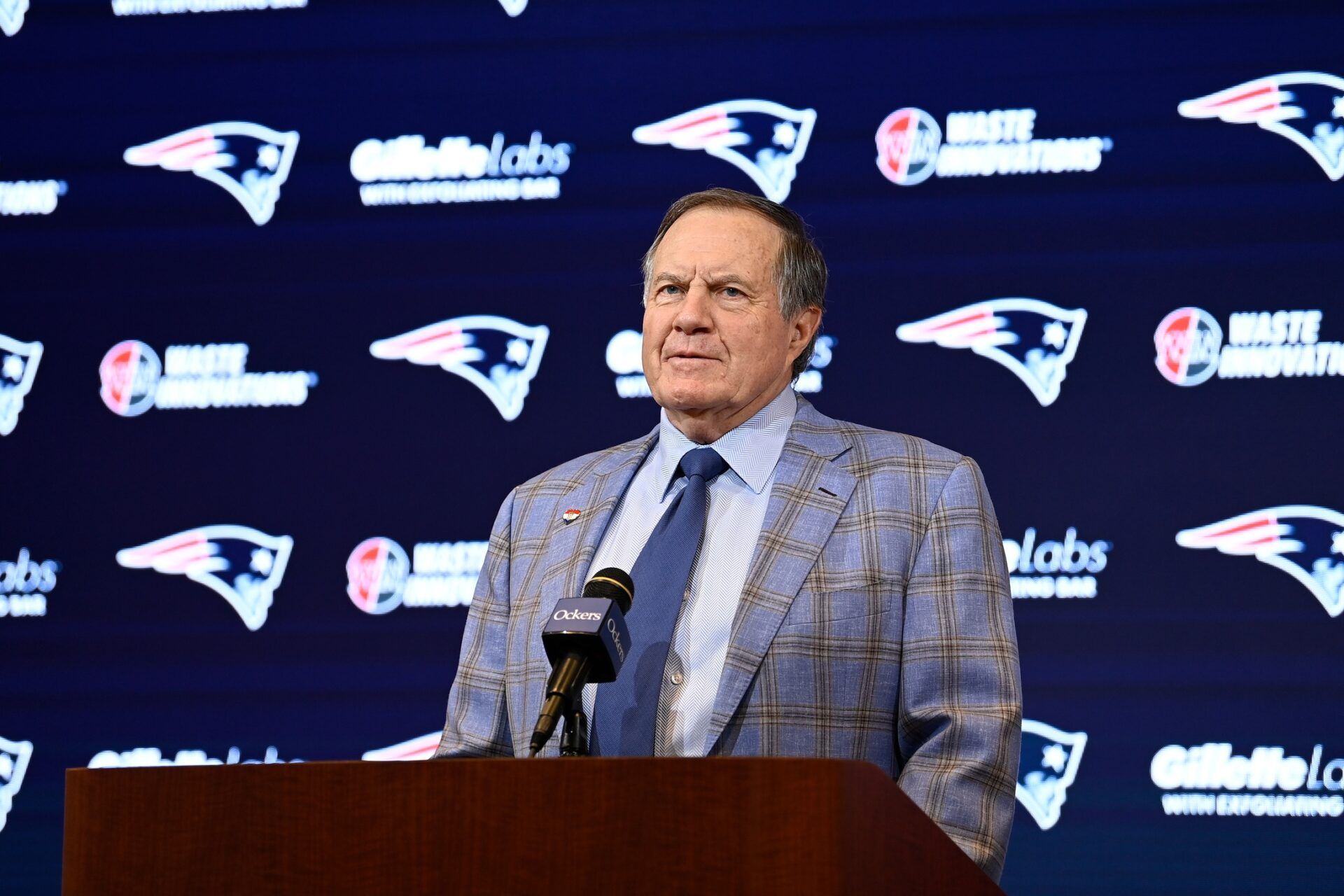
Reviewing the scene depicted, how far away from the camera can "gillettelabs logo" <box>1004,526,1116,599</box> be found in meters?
3.65

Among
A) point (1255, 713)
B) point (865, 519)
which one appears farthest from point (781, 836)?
point (1255, 713)

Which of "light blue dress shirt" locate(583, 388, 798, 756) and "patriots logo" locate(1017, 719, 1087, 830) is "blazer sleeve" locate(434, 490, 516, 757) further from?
"patriots logo" locate(1017, 719, 1087, 830)

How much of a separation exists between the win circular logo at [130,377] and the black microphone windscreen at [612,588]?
2.64 meters

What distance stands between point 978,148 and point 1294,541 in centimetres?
120

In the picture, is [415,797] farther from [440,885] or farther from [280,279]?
[280,279]

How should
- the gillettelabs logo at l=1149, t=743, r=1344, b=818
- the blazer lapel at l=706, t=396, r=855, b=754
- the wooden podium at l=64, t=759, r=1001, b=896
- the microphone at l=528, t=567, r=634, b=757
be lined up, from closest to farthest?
the wooden podium at l=64, t=759, r=1001, b=896
the microphone at l=528, t=567, r=634, b=757
the blazer lapel at l=706, t=396, r=855, b=754
the gillettelabs logo at l=1149, t=743, r=1344, b=818

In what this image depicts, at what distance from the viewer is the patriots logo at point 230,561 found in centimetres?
406

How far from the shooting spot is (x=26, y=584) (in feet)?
13.6

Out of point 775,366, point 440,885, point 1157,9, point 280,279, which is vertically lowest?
point 440,885

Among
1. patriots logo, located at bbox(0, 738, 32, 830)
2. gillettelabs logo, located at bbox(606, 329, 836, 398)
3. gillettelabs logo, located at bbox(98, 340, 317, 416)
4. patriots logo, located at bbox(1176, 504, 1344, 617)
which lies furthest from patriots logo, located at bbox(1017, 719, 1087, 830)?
patriots logo, located at bbox(0, 738, 32, 830)

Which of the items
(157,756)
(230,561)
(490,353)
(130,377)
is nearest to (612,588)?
(490,353)

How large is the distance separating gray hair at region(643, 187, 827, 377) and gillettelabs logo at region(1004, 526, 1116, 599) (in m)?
1.25

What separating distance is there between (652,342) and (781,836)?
1.34 metres

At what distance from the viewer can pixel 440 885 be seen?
55.3 inches
